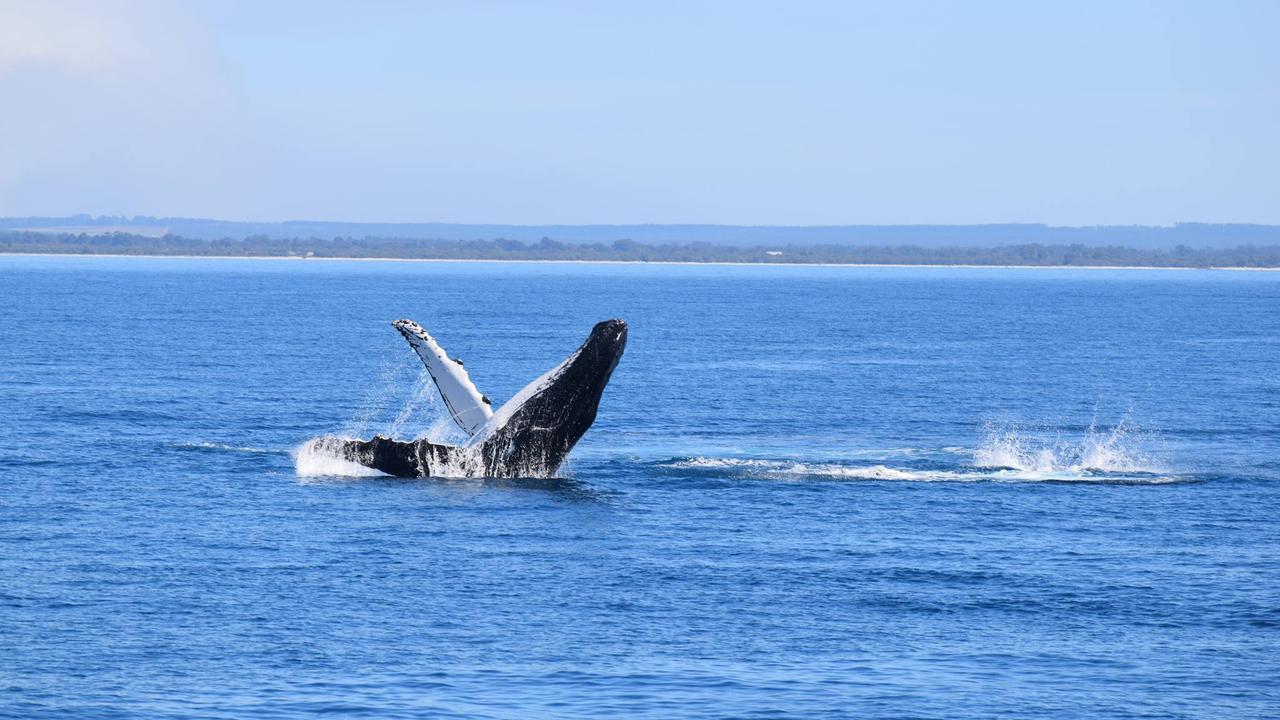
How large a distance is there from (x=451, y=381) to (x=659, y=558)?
24.5 ft

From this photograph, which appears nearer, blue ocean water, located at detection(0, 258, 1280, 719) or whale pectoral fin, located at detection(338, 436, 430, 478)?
blue ocean water, located at detection(0, 258, 1280, 719)

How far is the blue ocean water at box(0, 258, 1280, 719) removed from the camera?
78.7 feet

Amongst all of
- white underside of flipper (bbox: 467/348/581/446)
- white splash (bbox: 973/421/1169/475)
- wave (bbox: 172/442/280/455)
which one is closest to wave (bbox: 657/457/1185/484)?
white splash (bbox: 973/421/1169/475)

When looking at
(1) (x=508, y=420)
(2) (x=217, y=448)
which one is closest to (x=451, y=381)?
(1) (x=508, y=420)

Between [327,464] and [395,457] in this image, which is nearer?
[395,457]

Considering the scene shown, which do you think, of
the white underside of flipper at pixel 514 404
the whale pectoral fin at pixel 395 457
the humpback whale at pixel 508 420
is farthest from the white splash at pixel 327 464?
the white underside of flipper at pixel 514 404

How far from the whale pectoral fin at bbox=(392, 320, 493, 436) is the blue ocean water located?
1537mm

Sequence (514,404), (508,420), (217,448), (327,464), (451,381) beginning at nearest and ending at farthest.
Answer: (451,381)
(514,404)
(508,420)
(327,464)
(217,448)

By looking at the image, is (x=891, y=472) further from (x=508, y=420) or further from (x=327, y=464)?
(x=327, y=464)

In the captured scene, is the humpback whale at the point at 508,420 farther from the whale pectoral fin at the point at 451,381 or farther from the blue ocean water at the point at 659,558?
the blue ocean water at the point at 659,558

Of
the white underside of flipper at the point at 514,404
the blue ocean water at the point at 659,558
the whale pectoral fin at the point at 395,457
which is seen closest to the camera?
the blue ocean water at the point at 659,558

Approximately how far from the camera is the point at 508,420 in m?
37.9

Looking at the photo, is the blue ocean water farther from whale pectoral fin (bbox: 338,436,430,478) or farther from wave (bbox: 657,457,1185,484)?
whale pectoral fin (bbox: 338,436,430,478)

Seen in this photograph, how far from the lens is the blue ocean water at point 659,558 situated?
23984mm
